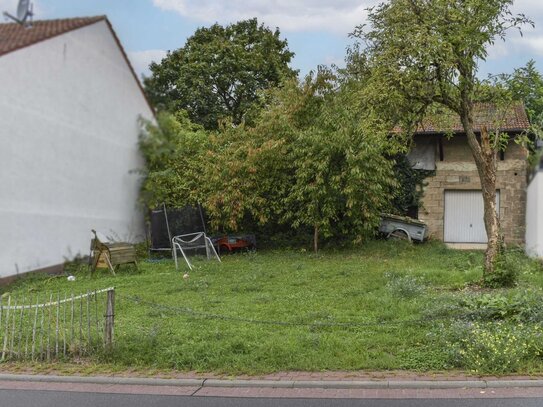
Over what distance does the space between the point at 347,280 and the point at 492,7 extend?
6207mm

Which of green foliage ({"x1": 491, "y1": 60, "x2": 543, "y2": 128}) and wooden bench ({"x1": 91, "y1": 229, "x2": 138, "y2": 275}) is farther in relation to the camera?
green foliage ({"x1": 491, "y1": 60, "x2": 543, "y2": 128})

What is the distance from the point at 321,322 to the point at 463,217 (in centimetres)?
1445

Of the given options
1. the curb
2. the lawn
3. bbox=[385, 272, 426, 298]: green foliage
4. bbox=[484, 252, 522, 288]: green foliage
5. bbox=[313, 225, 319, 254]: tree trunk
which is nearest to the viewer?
the curb

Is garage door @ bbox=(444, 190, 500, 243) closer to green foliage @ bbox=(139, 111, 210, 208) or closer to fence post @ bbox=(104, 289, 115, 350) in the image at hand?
fence post @ bbox=(104, 289, 115, 350)

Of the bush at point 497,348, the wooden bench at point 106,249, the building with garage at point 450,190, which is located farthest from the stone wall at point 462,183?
the wooden bench at point 106,249

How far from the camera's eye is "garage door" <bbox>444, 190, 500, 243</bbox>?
20.9m

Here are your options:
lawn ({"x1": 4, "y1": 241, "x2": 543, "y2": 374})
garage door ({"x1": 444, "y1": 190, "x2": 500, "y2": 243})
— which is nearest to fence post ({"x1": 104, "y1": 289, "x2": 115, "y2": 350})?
lawn ({"x1": 4, "y1": 241, "x2": 543, "y2": 374})

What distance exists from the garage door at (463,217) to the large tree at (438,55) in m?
9.26

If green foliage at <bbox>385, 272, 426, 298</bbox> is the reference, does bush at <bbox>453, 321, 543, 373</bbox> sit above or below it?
below

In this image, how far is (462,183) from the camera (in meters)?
20.9

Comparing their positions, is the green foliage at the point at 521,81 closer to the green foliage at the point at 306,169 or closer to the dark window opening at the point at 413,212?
the green foliage at the point at 306,169

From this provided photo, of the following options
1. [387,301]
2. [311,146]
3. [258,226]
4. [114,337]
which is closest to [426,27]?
[387,301]

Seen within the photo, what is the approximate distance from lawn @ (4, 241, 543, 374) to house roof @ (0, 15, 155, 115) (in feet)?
9.22

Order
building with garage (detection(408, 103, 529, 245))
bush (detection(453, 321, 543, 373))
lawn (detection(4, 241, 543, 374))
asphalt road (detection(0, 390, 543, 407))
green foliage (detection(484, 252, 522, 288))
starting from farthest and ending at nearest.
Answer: building with garage (detection(408, 103, 529, 245))
green foliage (detection(484, 252, 522, 288))
lawn (detection(4, 241, 543, 374))
bush (detection(453, 321, 543, 373))
asphalt road (detection(0, 390, 543, 407))
